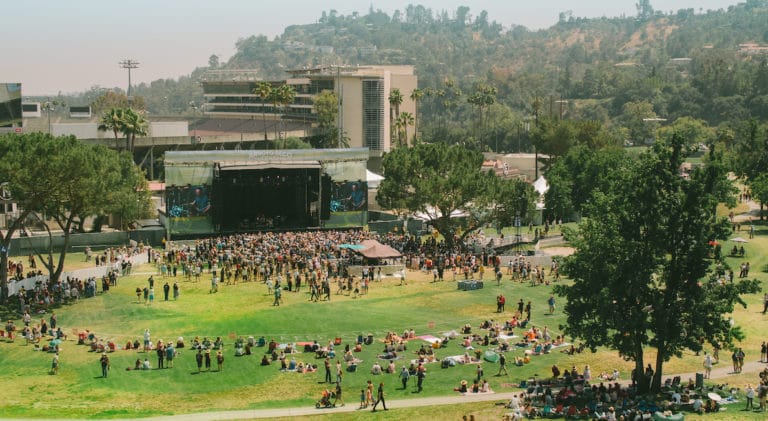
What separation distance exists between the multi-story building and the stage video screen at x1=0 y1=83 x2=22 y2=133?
39.9 meters

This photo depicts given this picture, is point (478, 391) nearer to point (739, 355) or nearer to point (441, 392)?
point (441, 392)

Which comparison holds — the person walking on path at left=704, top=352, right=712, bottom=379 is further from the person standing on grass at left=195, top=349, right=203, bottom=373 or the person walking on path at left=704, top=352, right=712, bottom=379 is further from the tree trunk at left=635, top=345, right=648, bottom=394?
the person standing on grass at left=195, top=349, right=203, bottom=373

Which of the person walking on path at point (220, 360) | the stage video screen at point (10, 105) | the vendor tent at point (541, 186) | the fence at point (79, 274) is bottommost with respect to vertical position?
the person walking on path at point (220, 360)

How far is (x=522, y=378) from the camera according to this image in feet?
134

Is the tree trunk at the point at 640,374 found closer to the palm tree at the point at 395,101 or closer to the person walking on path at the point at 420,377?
the person walking on path at the point at 420,377

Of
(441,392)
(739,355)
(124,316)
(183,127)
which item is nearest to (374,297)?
(124,316)

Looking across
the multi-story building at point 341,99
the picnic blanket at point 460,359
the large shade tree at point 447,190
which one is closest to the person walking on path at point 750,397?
the picnic blanket at point 460,359

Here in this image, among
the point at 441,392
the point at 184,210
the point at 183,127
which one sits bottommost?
the point at 441,392

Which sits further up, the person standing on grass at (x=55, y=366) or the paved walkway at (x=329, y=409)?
the person standing on grass at (x=55, y=366)

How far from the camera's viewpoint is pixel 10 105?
3713 inches

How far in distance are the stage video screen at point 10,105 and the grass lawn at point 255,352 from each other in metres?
40.4

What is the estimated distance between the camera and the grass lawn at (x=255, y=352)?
38250 millimetres

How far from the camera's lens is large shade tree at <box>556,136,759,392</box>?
37562 millimetres

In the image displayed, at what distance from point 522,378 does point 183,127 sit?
104870 mm
